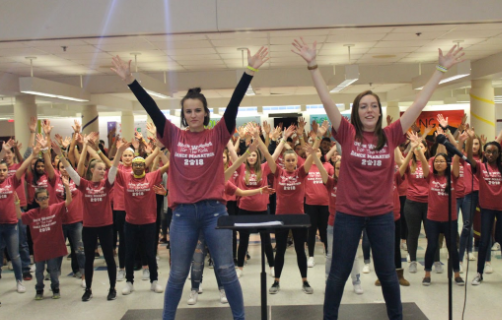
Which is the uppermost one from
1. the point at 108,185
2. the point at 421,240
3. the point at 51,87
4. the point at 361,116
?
the point at 51,87

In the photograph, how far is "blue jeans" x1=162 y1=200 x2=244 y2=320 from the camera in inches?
101

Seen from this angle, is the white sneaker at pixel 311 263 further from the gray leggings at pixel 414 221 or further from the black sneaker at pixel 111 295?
the black sneaker at pixel 111 295

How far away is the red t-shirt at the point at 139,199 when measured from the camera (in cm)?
434

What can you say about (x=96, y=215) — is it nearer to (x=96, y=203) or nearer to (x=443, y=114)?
(x=96, y=203)

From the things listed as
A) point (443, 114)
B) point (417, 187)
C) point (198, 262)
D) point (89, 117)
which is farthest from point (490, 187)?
point (443, 114)

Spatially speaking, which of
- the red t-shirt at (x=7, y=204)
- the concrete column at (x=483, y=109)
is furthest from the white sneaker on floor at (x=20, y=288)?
the concrete column at (x=483, y=109)

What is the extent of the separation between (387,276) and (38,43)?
6.00 metres

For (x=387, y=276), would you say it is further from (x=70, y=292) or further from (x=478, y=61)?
(x=478, y=61)

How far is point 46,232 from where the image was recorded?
439 centimetres

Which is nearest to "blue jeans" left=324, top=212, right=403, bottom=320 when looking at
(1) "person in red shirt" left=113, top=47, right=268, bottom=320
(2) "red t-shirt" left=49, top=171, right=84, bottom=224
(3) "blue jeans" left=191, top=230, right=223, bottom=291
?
(1) "person in red shirt" left=113, top=47, right=268, bottom=320

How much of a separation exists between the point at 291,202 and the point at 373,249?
189cm

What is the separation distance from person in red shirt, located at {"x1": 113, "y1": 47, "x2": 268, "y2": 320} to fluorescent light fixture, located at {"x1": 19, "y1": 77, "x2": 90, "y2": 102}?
234 inches

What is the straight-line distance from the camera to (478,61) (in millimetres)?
9391

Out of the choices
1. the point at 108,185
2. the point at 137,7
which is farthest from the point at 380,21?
the point at 108,185
